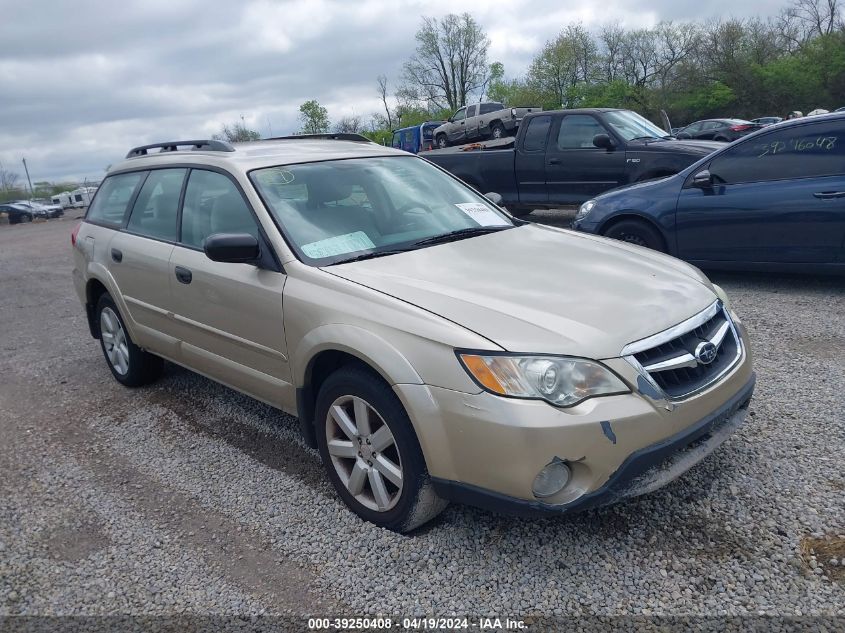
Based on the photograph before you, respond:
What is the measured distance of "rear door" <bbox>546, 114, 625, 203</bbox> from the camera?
30.8ft

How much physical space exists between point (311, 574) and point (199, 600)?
1.45 feet

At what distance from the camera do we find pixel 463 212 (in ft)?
13.1

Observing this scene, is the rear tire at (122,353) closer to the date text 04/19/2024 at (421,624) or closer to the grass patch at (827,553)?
the date text 04/19/2024 at (421,624)

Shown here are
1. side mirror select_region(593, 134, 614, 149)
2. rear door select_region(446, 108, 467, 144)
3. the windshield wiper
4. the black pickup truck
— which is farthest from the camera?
rear door select_region(446, 108, 467, 144)

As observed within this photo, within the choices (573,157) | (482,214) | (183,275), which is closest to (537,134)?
(573,157)

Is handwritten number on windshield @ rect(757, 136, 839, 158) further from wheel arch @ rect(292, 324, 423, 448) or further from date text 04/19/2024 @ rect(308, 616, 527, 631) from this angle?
date text 04/19/2024 @ rect(308, 616, 527, 631)

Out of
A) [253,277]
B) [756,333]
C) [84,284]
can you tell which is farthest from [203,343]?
[756,333]

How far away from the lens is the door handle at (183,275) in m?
3.85

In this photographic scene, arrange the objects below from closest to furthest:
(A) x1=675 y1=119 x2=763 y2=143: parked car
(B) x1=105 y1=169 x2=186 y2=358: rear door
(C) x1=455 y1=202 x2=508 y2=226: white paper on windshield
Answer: (C) x1=455 y1=202 x2=508 y2=226: white paper on windshield, (B) x1=105 y1=169 x2=186 y2=358: rear door, (A) x1=675 y1=119 x2=763 y2=143: parked car

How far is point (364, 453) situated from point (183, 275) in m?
1.72

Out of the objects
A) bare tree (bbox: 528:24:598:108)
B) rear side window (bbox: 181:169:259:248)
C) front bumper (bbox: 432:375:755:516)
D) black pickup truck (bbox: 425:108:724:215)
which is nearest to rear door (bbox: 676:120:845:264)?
black pickup truck (bbox: 425:108:724:215)

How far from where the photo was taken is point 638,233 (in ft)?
22.6

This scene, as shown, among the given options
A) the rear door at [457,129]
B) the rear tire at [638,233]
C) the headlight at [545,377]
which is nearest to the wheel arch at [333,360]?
the headlight at [545,377]

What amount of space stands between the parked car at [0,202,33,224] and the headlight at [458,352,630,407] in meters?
39.9
